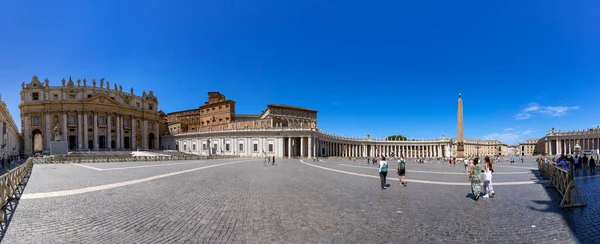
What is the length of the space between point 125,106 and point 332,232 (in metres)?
83.4

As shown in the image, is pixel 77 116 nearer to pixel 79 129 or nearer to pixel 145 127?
pixel 79 129

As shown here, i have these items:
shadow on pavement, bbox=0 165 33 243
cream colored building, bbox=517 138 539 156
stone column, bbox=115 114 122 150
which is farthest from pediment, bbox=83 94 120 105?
cream colored building, bbox=517 138 539 156

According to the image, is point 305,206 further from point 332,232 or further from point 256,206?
point 332,232

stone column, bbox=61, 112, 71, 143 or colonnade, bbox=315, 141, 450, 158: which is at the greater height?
stone column, bbox=61, 112, 71, 143

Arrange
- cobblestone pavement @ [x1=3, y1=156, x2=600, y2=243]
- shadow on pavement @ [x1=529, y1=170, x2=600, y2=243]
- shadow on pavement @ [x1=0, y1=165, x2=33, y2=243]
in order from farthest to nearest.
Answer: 1. shadow on pavement @ [x1=0, y1=165, x2=33, y2=243]
2. shadow on pavement @ [x1=529, y1=170, x2=600, y2=243]
3. cobblestone pavement @ [x1=3, y1=156, x2=600, y2=243]

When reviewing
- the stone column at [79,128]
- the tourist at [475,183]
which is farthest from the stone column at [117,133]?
the tourist at [475,183]

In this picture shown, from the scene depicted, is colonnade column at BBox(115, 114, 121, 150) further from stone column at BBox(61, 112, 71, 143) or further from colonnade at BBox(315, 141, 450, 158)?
colonnade at BBox(315, 141, 450, 158)

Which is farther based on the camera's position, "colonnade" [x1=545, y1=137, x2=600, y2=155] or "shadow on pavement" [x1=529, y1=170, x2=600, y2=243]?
"colonnade" [x1=545, y1=137, x2=600, y2=155]

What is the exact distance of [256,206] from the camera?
868cm

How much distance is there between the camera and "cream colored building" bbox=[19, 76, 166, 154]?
64.1 meters

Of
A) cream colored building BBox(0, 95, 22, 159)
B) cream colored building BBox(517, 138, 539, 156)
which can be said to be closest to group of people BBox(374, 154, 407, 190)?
cream colored building BBox(0, 95, 22, 159)

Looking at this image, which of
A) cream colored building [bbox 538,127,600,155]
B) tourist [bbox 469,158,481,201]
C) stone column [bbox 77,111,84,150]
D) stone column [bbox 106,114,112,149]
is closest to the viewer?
tourist [bbox 469,158,481,201]

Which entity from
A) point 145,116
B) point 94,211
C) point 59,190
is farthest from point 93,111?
point 94,211

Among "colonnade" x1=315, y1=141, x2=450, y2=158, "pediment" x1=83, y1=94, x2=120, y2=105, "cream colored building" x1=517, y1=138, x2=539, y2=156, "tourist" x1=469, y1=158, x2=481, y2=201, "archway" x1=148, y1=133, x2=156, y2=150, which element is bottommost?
"cream colored building" x1=517, y1=138, x2=539, y2=156
